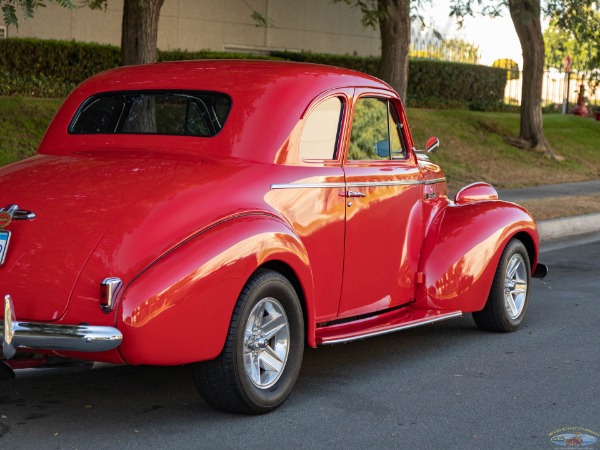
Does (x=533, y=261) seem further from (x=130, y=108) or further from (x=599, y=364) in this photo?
(x=130, y=108)

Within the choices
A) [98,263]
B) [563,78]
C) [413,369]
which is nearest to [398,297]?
[413,369]

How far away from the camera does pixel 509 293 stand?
308 inches

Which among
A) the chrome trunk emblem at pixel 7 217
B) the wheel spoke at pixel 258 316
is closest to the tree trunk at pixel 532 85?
the wheel spoke at pixel 258 316

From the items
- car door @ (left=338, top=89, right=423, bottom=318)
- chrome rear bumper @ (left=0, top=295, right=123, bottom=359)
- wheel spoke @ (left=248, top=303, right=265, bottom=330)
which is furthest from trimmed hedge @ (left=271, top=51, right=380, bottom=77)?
chrome rear bumper @ (left=0, top=295, right=123, bottom=359)

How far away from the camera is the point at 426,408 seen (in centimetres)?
571

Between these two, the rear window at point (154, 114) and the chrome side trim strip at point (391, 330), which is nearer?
the chrome side trim strip at point (391, 330)

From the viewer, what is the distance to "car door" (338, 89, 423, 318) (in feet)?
20.8

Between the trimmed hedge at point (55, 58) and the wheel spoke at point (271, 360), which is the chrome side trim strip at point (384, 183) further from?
the trimmed hedge at point (55, 58)

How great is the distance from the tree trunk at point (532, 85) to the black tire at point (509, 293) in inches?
633

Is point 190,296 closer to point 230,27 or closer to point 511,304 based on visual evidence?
point 511,304

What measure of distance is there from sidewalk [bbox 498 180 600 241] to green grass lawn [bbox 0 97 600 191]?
58cm

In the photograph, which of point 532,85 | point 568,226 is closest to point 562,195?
point 568,226

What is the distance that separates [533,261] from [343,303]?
2.50 m

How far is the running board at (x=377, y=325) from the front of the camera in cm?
609
